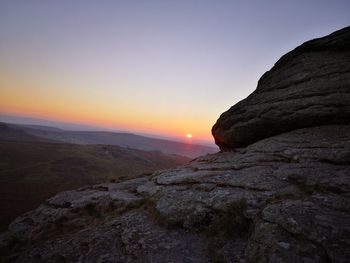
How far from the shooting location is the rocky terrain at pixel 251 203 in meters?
5.80

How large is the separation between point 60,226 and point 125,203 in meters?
2.96

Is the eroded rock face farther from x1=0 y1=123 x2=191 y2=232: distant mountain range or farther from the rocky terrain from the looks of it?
x1=0 y1=123 x2=191 y2=232: distant mountain range

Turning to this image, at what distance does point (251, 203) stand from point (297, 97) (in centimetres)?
768

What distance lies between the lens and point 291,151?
1006 cm

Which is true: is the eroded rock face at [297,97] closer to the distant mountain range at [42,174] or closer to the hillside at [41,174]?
the distant mountain range at [42,174]

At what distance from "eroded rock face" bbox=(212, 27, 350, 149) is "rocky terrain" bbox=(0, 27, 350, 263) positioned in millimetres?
57

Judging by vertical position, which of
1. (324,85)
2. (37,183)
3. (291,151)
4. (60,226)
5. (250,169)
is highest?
(324,85)

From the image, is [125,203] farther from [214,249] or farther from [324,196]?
[324,196]

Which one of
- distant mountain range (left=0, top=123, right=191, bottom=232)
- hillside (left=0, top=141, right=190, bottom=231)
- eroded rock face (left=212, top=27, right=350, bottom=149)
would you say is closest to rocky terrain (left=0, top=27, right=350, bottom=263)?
eroded rock face (left=212, top=27, right=350, bottom=149)

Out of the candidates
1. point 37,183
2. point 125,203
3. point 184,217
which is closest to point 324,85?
point 184,217

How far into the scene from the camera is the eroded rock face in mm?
11352

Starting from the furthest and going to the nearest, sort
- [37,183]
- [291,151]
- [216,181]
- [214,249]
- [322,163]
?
1. [37,183]
2. [291,151]
3. [216,181]
4. [322,163]
5. [214,249]

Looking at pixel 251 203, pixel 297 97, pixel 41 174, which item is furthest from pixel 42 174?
pixel 251 203

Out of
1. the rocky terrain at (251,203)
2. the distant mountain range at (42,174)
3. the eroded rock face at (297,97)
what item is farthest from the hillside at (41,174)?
the eroded rock face at (297,97)
